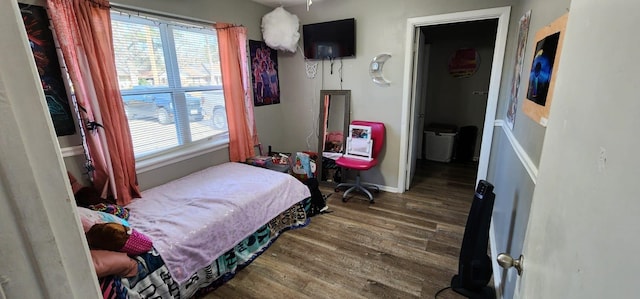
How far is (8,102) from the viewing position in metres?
0.33

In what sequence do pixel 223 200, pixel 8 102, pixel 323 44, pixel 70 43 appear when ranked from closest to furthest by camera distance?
1. pixel 8 102
2. pixel 70 43
3. pixel 223 200
4. pixel 323 44

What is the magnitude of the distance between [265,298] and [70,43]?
7.17 ft

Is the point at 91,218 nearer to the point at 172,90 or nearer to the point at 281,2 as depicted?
the point at 172,90

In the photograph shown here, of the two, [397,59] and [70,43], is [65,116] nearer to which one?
[70,43]

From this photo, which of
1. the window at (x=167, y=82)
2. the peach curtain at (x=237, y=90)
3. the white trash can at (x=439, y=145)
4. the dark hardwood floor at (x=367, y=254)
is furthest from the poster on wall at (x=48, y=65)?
the white trash can at (x=439, y=145)

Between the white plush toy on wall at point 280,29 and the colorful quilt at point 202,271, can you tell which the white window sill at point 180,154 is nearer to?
the colorful quilt at point 202,271

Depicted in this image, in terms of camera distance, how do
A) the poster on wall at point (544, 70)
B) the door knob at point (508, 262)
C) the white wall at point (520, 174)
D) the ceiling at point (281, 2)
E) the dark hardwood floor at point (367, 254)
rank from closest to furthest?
the door knob at point (508, 262) < the poster on wall at point (544, 70) < the white wall at point (520, 174) < the dark hardwood floor at point (367, 254) < the ceiling at point (281, 2)

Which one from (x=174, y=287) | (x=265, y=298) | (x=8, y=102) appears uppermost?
(x=8, y=102)

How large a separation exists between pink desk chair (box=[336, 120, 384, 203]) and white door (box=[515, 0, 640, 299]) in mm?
2585

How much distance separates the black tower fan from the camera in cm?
163

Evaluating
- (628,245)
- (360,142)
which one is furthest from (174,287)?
(360,142)

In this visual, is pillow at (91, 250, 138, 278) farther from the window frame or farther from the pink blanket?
the window frame

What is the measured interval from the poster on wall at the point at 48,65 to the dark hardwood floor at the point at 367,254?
162cm

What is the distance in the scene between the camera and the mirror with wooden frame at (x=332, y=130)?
3.50 meters
